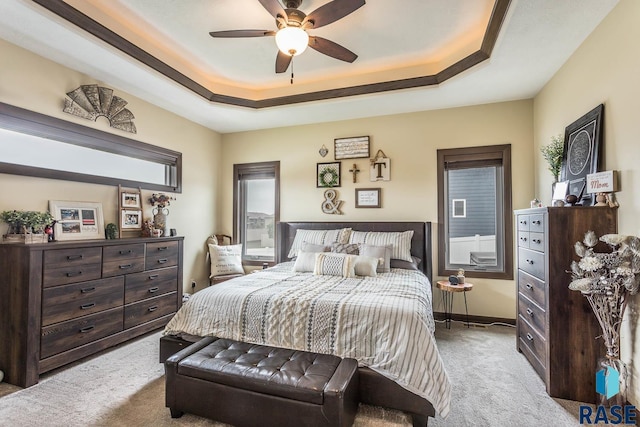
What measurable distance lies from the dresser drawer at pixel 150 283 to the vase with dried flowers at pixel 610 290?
12.6ft

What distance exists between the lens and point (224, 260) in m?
4.76

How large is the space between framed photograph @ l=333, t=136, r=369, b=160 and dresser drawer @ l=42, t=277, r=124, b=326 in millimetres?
3124

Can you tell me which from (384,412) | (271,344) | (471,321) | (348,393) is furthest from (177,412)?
(471,321)

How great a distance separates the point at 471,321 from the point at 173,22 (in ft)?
15.1

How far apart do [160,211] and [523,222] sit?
4092 mm

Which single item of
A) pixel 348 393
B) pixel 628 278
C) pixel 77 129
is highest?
pixel 77 129

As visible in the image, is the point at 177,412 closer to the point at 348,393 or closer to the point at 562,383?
the point at 348,393

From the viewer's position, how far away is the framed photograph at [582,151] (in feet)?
8.07

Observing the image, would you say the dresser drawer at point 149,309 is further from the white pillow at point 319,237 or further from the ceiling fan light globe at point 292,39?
the ceiling fan light globe at point 292,39

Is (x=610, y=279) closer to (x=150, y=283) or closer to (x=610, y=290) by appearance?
(x=610, y=290)

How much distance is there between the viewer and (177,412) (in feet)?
6.67

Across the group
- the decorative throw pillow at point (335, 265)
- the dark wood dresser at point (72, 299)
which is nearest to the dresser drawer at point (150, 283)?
the dark wood dresser at point (72, 299)

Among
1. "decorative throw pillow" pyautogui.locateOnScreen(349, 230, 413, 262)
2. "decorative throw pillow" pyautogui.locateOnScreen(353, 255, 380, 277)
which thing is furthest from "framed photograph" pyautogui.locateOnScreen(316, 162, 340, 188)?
"decorative throw pillow" pyautogui.locateOnScreen(353, 255, 380, 277)

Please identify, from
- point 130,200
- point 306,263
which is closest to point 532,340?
point 306,263
